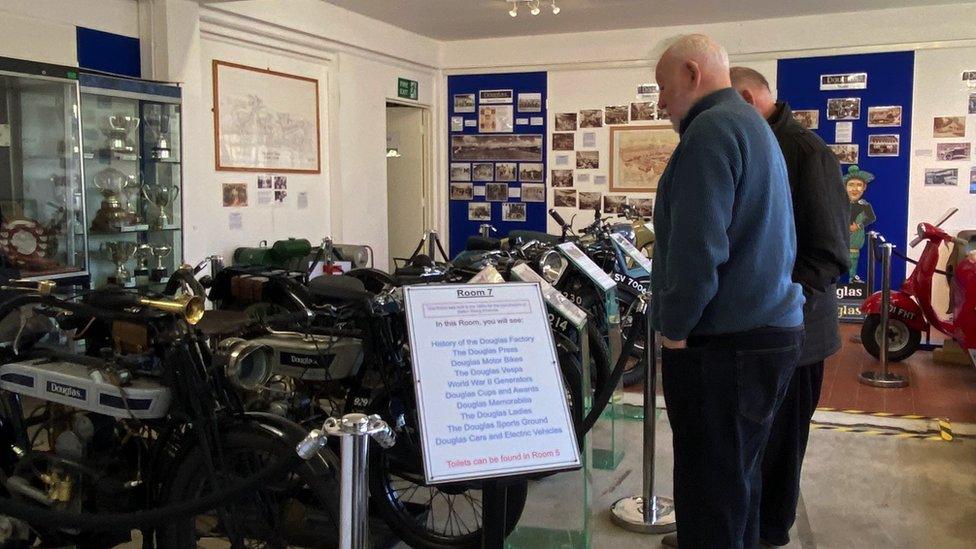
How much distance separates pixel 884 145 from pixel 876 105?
372 millimetres

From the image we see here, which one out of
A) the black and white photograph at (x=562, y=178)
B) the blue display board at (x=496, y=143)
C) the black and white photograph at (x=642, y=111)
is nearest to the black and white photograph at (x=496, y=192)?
the blue display board at (x=496, y=143)

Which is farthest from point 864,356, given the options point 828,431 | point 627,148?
point 627,148

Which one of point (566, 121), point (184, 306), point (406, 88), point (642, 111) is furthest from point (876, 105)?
point (184, 306)

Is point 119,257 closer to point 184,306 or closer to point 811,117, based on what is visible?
point 184,306

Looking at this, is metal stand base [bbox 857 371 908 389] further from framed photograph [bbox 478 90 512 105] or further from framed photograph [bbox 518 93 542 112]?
framed photograph [bbox 478 90 512 105]

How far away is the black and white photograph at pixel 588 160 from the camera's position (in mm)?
8727

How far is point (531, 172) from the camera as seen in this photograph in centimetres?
897

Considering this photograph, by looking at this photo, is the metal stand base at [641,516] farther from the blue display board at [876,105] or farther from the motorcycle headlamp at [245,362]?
→ the blue display board at [876,105]

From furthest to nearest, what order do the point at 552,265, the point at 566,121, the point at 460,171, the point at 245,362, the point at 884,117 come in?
the point at 460,171, the point at 566,121, the point at 884,117, the point at 552,265, the point at 245,362

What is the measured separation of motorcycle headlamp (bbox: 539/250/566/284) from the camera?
4.44 m

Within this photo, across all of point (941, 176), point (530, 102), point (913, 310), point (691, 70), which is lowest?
point (913, 310)

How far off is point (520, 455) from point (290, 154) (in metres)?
5.67

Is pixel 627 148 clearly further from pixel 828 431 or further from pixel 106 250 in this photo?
pixel 106 250

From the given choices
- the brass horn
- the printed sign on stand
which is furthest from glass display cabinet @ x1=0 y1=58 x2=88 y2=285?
the printed sign on stand
